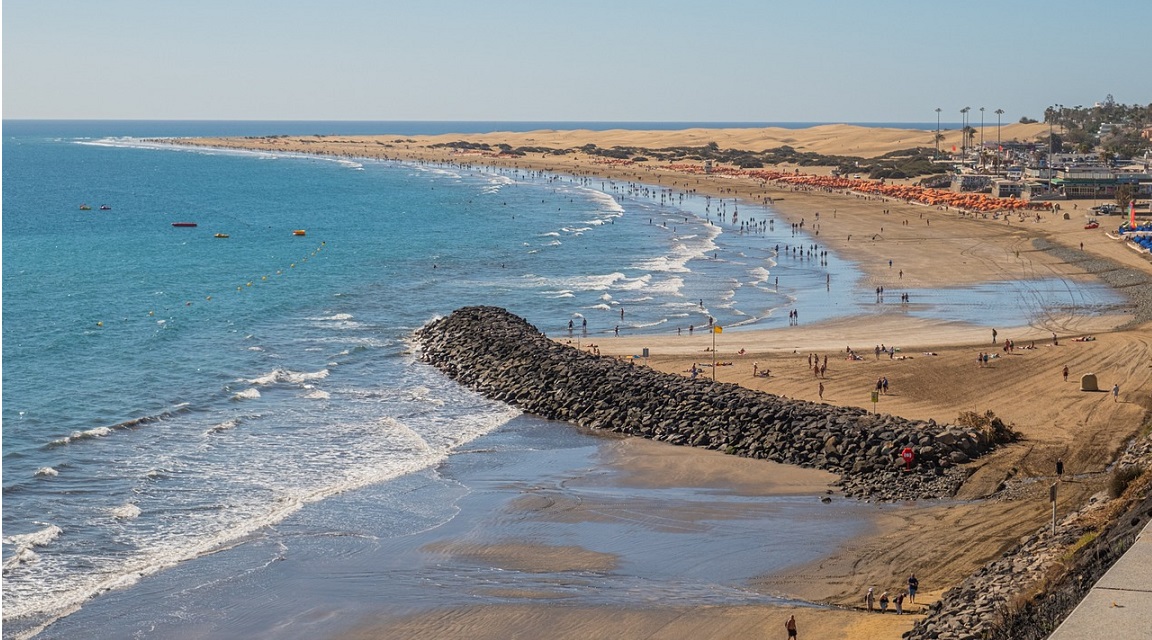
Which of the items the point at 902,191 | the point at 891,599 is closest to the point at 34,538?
the point at 891,599

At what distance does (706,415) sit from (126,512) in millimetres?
19711

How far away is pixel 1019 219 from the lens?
10369 centimetres

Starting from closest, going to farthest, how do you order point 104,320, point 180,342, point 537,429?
1. point 537,429
2. point 180,342
3. point 104,320

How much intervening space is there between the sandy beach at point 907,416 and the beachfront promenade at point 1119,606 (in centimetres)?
643

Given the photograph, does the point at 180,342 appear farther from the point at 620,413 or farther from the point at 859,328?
the point at 859,328

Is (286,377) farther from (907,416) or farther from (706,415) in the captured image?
(907,416)

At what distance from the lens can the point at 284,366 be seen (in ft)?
174

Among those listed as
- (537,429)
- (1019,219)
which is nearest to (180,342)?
(537,429)

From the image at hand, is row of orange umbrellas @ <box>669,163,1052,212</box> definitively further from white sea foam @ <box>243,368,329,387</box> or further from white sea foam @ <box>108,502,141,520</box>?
white sea foam @ <box>108,502,141,520</box>

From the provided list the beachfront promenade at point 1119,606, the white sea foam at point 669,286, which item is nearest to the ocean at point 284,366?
the white sea foam at point 669,286

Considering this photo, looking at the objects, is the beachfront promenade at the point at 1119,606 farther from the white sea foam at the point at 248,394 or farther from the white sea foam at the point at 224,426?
the white sea foam at the point at 248,394

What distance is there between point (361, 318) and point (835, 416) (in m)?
33.9

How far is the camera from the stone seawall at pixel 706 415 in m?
35.6

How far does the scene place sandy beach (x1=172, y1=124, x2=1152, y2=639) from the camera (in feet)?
86.7
